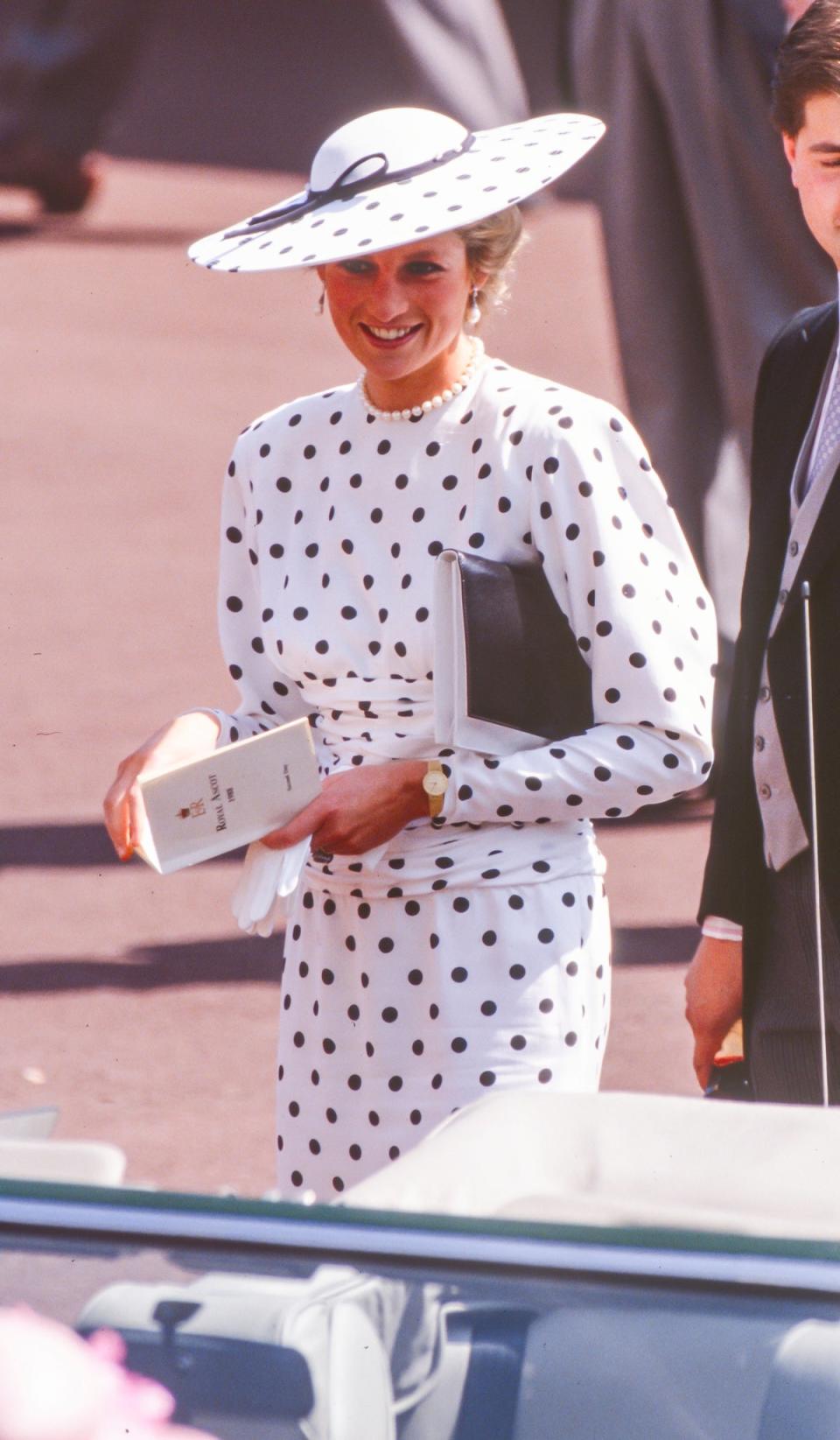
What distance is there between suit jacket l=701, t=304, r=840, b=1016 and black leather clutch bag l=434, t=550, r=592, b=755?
0.19m

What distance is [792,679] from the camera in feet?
7.54

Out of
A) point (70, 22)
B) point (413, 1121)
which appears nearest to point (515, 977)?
point (413, 1121)

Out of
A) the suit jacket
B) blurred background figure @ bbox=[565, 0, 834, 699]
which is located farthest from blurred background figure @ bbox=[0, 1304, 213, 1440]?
blurred background figure @ bbox=[565, 0, 834, 699]

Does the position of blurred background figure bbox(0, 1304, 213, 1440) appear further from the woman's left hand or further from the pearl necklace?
the pearl necklace

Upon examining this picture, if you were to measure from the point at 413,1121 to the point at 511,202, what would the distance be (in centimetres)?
100

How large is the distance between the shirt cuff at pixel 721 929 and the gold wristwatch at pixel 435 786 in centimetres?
37

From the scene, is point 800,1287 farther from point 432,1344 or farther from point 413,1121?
point 413,1121

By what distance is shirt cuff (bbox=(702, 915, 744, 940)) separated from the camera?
8.17 ft

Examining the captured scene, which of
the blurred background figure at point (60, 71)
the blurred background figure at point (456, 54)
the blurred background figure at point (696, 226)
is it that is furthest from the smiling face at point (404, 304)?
the blurred background figure at point (60, 71)

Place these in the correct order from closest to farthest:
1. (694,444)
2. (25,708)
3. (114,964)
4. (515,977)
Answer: (515,977) → (114,964) → (694,444) → (25,708)

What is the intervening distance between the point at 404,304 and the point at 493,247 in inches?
5.5

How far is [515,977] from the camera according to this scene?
2408 mm

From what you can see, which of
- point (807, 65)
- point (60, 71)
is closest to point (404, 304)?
point (807, 65)

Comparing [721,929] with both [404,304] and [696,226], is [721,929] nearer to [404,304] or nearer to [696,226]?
[404,304]
